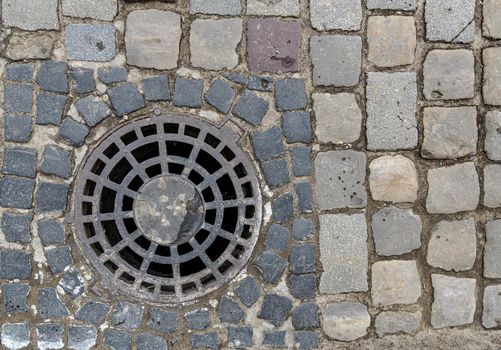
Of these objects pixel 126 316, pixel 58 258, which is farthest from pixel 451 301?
pixel 58 258

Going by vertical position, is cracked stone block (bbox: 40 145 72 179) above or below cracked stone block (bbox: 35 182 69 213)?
above

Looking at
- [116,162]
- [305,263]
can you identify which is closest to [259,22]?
[116,162]

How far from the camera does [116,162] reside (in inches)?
126

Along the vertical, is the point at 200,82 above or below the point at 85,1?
below

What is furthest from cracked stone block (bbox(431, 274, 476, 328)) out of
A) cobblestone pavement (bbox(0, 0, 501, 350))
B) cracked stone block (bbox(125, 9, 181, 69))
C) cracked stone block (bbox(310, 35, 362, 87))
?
cracked stone block (bbox(125, 9, 181, 69))

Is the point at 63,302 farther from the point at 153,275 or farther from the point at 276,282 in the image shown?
the point at 276,282

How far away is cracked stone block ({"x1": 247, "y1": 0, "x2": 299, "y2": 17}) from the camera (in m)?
3.11

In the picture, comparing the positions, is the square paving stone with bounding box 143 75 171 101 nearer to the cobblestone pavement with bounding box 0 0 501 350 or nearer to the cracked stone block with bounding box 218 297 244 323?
the cobblestone pavement with bounding box 0 0 501 350

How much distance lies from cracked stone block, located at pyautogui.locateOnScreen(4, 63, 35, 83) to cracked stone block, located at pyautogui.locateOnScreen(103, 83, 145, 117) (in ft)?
1.40

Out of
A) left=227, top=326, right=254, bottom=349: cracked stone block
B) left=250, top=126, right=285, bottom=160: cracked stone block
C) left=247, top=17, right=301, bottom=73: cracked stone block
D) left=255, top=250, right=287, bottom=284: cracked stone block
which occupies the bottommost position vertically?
left=227, top=326, right=254, bottom=349: cracked stone block

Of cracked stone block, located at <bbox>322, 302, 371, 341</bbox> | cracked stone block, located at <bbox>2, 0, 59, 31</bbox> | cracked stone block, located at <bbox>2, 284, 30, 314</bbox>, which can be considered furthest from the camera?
cracked stone block, located at <bbox>322, 302, 371, 341</bbox>

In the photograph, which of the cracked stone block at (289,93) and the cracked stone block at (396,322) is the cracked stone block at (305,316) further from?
the cracked stone block at (289,93)

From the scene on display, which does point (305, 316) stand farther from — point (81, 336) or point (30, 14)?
point (30, 14)

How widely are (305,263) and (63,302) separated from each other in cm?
134
